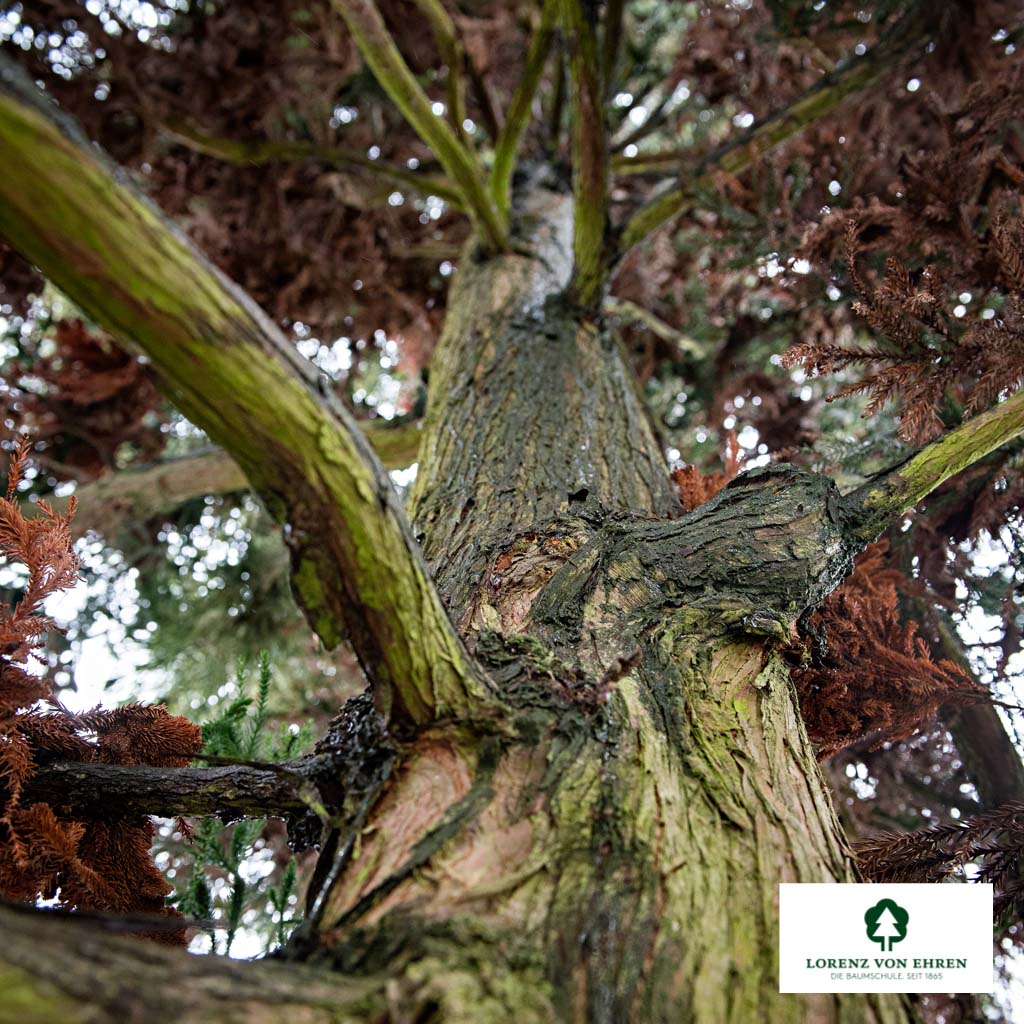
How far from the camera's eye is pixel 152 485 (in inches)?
171

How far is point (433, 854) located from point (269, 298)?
15.8 ft

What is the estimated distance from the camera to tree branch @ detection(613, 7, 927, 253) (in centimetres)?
317

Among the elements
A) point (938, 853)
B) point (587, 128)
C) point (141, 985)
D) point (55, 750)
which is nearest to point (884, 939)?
point (938, 853)

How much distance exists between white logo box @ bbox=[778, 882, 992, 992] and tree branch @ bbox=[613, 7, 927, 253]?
2517 mm

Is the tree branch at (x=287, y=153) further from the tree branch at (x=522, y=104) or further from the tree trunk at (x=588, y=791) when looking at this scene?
the tree trunk at (x=588, y=791)

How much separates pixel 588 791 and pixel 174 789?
82 centimetres

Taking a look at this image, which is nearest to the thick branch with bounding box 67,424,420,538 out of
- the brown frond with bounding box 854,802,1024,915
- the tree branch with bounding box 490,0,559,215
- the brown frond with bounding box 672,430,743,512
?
the tree branch with bounding box 490,0,559,215

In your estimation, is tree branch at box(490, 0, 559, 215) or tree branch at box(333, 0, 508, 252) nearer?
tree branch at box(333, 0, 508, 252)

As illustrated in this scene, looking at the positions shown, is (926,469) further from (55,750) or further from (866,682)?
(55,750)

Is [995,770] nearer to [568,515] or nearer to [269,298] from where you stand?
[568,515]

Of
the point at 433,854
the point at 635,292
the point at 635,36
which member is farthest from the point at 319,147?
the point at 433,854

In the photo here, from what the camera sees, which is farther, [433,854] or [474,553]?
[474,553]

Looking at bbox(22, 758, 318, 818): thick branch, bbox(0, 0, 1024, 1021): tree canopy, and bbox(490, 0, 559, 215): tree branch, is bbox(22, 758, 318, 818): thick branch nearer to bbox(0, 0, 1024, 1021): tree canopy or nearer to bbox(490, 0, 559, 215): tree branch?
bbox(0, 0, 1024, 1021): tree canopy

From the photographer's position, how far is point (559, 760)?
1252mm
